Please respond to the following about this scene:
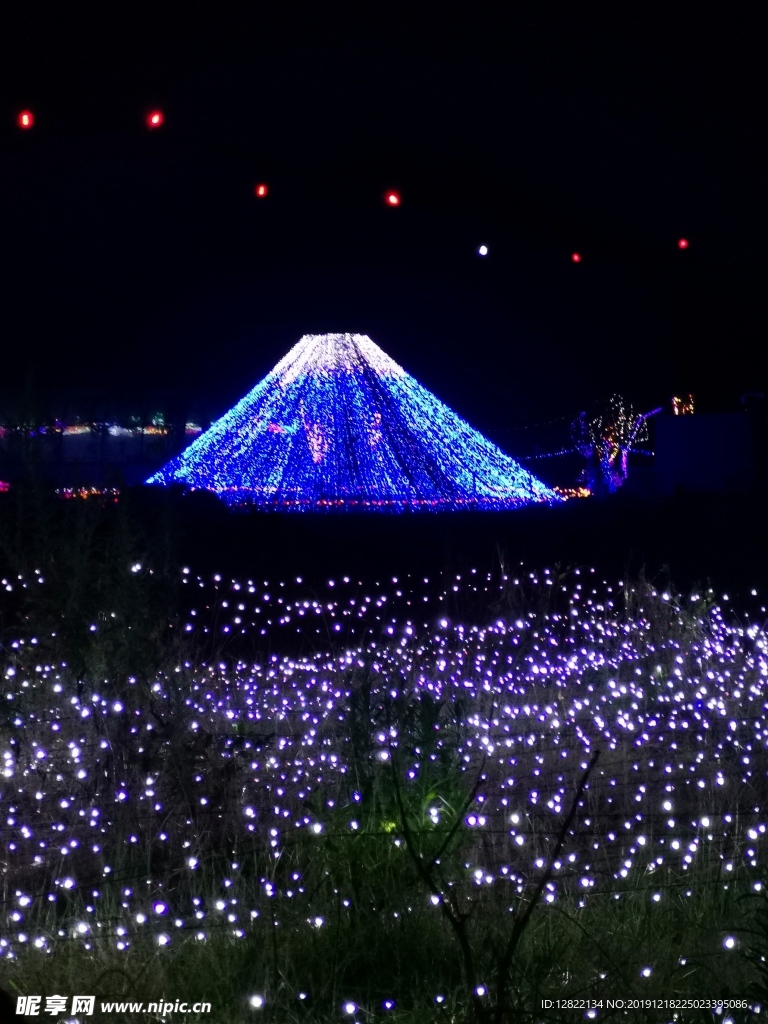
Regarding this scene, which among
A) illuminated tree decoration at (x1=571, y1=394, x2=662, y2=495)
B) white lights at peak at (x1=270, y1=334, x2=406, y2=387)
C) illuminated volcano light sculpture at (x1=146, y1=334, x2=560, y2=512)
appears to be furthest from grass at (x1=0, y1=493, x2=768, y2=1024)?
illuminated tree decoration at (x1=571, y1=394, x2=662, y2=495)

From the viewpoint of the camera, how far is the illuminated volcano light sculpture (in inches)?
605

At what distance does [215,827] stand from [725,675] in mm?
3109

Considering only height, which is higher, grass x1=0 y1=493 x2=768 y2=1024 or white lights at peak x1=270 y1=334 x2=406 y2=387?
white lights at peak x1=270 y1=334 x2=406 y2=387

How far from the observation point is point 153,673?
4.86 metres

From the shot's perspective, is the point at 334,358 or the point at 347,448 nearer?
the point at 347,448

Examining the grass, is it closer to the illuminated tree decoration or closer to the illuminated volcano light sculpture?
the illuminated volcano light sculpture

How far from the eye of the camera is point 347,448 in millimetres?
15781

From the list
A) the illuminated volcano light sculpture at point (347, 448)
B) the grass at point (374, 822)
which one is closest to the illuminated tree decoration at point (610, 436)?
the illuminated volcano light sculpture at point (347, 448)

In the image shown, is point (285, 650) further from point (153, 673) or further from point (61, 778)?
point (61, 778)

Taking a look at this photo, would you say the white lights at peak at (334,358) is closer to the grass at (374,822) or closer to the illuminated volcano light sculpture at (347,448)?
the illuminated volcano light sculpture at (347,448)

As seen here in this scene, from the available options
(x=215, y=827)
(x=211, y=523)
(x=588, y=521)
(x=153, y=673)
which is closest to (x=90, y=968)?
(x=215, y=827)

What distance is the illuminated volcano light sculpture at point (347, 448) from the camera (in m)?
15.4

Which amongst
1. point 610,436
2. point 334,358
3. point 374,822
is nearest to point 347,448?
point 334,358

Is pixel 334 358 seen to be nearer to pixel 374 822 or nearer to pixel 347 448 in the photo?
pixel 347 448
